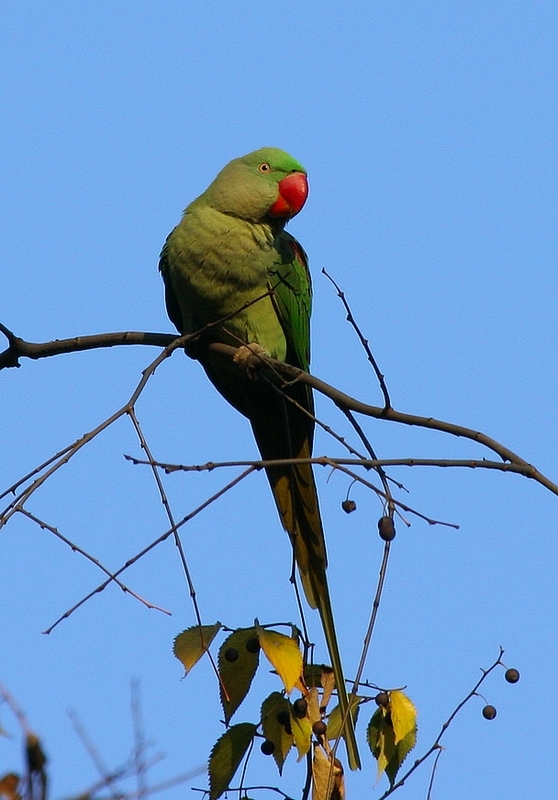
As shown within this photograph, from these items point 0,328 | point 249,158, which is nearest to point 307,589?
point 0,328

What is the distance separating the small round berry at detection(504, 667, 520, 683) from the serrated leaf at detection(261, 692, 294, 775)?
840 mm

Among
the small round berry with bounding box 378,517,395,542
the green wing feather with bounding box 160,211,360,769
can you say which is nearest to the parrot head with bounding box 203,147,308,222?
the green wing feather with bounding box 160,211,360,769

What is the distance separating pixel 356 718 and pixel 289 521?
1.33 meters

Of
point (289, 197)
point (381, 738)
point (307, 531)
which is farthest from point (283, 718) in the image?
point (289, 197)

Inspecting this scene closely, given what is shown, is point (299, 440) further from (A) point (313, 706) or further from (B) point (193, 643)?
(B) point (193, 643)

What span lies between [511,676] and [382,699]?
2.02 feet

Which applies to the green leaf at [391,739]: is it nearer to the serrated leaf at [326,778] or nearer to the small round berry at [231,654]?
the serrated leaf at [326,778]

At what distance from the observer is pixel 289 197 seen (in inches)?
175

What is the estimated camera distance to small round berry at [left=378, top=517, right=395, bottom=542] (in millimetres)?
2602

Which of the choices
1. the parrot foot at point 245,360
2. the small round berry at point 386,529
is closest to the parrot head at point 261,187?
the parrot foot at point 245,360

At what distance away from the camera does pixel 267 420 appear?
4496 mm

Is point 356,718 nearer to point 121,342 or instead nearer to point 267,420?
point 121,342

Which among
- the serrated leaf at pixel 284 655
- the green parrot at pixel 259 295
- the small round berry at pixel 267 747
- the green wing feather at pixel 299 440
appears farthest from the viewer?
the green parrot at pixel 259 295

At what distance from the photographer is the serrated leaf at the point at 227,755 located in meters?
2.60
